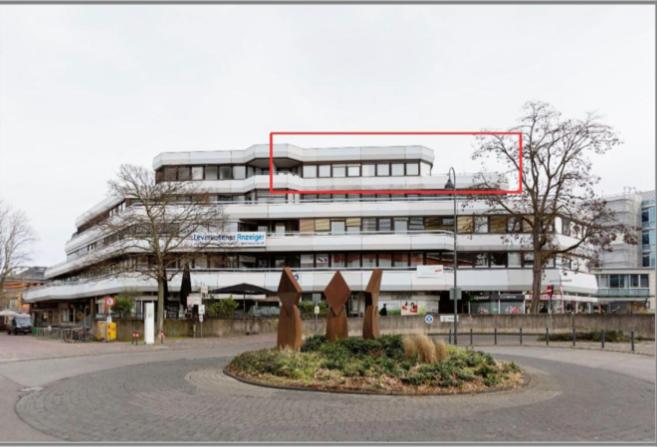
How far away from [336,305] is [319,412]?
9.67 meters

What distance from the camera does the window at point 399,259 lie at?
60.1m

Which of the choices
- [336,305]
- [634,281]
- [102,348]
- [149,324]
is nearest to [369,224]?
[149,324]

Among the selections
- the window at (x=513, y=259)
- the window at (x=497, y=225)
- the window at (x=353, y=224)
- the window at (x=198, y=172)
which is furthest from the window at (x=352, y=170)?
the window at (x=513, y=259)

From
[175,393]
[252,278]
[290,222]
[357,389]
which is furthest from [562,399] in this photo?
[290,222]

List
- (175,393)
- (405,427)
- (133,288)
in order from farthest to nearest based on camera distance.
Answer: (133,288)
(175,393)
(405,427)

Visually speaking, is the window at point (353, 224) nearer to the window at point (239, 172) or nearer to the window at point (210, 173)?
the window at point (239, 172)

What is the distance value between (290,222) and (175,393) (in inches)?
1909

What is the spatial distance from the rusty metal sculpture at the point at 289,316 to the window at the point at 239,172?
1809 inches

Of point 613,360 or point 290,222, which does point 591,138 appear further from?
point 290,222

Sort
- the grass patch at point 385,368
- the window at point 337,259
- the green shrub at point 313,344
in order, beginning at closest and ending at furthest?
1. the grass patch at point 385,368
2. the green shrub at point 313,344
3. the window at point 337,259

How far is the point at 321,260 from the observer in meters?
60.9

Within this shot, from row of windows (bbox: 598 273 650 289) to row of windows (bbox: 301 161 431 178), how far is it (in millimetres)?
50013

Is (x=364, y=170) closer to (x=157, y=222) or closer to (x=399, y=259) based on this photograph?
(x=399, y=259)

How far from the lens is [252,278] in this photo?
5875cm
